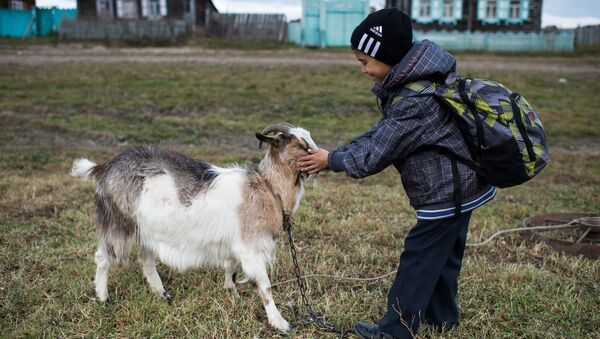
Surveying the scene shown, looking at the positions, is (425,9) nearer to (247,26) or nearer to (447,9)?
(447,9)

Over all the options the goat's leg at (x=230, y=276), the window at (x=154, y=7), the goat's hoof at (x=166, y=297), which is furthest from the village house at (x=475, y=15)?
the goat's hoof at (x=166, y=297)

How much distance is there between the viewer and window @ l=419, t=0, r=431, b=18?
101 ft

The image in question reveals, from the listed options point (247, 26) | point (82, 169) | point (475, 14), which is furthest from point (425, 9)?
point (82, 169)

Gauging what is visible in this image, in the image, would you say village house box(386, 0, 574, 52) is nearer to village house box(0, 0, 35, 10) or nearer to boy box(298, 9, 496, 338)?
village house box(0, 0, 35, 10)

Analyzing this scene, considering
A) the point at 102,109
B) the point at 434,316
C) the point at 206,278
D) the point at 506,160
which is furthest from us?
the point at 102,109

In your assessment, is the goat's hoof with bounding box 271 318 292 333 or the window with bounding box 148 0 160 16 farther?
the window with bounding box 148 0 160 16

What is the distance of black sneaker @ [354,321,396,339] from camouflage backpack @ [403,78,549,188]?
121cm

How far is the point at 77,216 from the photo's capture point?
19.9ft

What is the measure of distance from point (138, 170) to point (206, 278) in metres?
1.10

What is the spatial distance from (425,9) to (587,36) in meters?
8.42

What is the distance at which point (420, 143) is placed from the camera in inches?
127

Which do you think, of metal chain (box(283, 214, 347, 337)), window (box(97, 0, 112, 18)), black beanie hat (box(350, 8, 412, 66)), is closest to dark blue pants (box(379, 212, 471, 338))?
metal chain (box(283, 214, 347, 337))

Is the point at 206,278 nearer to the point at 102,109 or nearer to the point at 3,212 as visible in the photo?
the point at 3,212

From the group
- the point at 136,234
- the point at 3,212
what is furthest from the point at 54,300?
the point at 3,212
